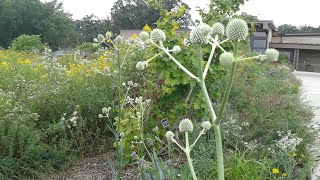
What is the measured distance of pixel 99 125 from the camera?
15.0ft

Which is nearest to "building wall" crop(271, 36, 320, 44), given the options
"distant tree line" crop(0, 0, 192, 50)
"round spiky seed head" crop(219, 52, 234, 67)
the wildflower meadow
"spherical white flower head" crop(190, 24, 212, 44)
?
"distant tree line" crop(0, 0, 192, 50)

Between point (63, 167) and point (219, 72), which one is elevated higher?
point (219, 72)

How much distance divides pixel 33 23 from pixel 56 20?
4.70 m

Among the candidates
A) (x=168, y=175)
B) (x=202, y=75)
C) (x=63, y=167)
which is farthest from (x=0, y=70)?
(x=202, y=75)

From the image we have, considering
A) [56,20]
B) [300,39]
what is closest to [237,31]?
[300,39]

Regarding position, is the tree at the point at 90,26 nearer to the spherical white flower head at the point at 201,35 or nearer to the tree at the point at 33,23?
the tree at the point at 33,23

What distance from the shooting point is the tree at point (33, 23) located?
5138 centimetres

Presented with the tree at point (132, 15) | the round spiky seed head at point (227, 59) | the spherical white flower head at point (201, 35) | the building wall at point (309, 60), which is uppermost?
the tree at point (132, 15)

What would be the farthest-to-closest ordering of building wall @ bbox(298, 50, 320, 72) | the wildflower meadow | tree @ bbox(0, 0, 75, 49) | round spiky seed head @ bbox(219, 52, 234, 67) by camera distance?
tree @ bbox(0, 0, 75, 49), building wall @ bbox(298, 50, 320, 72), the wildflower meadow, round spiky seed head @ bbox(219, 52, 234, 67)

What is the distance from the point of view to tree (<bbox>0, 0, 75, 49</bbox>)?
169 ft

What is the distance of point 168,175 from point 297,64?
36.8 m

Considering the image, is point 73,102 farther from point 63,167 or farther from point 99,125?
point 63,167

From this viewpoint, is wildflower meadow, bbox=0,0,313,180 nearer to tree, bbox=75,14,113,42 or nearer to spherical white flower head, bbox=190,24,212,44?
spherical white flower head, bbox=190,24,212,44

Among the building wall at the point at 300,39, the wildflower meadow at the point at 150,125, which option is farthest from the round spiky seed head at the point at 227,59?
the building wall at the point at 300,39
